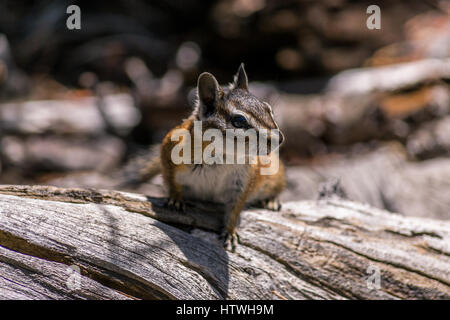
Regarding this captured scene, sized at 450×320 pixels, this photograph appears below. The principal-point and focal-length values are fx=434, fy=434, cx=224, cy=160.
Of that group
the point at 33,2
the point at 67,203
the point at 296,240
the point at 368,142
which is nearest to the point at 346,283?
the point at 296,240

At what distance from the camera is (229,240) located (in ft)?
11.3

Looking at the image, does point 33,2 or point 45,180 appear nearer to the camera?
point 45,180

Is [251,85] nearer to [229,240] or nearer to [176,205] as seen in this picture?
[176,205]

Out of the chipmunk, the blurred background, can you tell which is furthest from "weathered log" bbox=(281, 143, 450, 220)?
the chipmunk

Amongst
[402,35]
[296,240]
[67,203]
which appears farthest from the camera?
[402,35]

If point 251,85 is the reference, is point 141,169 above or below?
below

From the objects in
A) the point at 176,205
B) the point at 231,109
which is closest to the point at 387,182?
the point at 176,205

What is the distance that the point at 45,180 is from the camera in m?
6.43

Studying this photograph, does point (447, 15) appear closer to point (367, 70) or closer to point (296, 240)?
point (367, 70)

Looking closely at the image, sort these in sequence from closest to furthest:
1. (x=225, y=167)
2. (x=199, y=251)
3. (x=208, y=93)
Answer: (x=208, y=93) < (x=199, y=251) < (x=225, y=167)

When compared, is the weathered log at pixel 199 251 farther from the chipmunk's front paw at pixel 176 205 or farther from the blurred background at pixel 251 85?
the blurred background at pixel 251 85

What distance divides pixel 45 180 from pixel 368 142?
5390 millimetres

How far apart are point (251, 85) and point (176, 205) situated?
5.13 m

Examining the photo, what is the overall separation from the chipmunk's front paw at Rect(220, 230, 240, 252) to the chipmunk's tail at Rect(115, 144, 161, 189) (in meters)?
1.28
